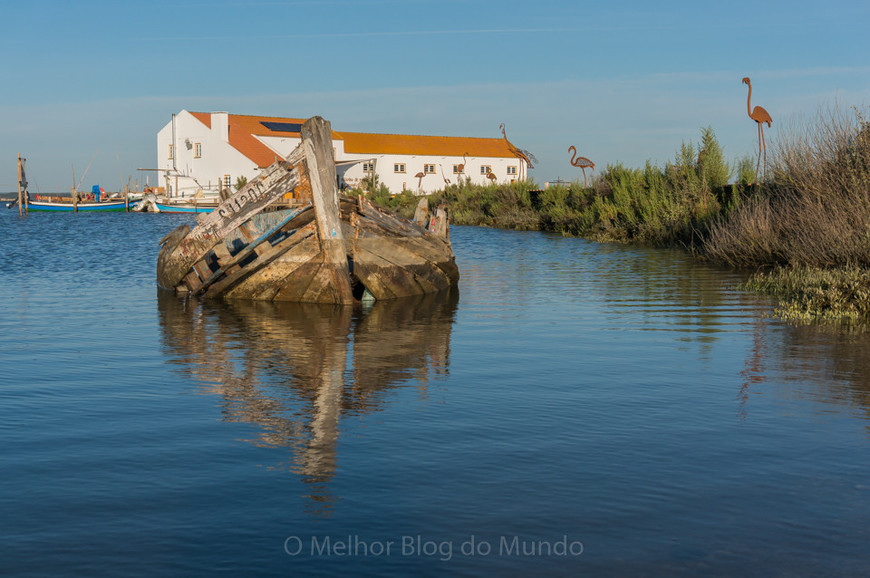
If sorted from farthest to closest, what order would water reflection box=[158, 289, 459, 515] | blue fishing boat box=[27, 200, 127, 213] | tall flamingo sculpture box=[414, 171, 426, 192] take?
blue fishing boat box=[27, 200, 127, 213]
tall flamingo sculpture box=[414, 171, 426, 192]
water reflection box=[158, 289, 459, 515]

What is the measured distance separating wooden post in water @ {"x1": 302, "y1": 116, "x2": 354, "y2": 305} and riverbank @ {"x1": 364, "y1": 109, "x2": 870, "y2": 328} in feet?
7.78

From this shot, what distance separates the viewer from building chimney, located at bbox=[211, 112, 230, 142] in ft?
225

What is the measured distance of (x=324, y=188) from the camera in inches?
546

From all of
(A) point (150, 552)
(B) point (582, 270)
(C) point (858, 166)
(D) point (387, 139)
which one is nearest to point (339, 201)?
(B) point (582, 270)

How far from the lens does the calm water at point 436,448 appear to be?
4.37 meters

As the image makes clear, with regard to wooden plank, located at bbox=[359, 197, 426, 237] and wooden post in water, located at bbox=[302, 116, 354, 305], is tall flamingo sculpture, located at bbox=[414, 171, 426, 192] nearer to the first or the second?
wooden plank, located at bbox=[359, 197, 426, 237]

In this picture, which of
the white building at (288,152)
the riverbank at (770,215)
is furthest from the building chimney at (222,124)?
the riverbank at (770,215)

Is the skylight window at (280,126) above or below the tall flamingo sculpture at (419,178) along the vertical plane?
above

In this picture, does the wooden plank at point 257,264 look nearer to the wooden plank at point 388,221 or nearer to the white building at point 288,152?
the wooden plank at point 388,221

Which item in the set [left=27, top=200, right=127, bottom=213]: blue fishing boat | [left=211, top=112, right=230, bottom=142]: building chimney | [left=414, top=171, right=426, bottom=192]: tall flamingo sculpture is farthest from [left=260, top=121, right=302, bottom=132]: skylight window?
[left=27, top=200, right=127, bottom=213]: blue fishing boat

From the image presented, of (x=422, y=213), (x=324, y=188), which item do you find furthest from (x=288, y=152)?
(x=324, y=188)

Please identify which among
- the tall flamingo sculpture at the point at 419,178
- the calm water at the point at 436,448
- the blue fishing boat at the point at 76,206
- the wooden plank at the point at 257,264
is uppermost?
the tall flamingo sculpture at the point at 419,178

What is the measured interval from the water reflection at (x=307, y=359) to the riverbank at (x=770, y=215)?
3.67 meters

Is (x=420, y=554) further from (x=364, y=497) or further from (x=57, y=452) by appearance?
(x=57, y=452)
